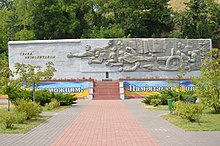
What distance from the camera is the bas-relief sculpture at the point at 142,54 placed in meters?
39.5

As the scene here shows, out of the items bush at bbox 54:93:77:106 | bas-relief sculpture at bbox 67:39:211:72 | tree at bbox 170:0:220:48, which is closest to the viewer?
bush at bbox 54:93:77:106

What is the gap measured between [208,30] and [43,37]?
24581mm

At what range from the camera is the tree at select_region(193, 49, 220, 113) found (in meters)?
17.3

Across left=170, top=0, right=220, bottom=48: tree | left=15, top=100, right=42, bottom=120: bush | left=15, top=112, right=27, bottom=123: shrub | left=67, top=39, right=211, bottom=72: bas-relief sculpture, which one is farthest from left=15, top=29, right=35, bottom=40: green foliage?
left=15, top=112, right=27, bottom=123: shrub

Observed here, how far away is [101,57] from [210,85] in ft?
74.7

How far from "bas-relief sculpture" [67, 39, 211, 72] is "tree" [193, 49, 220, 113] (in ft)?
70.2

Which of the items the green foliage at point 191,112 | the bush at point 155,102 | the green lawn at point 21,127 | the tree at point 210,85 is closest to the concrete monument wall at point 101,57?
the bush at point 155,102

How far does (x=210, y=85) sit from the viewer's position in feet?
57.5

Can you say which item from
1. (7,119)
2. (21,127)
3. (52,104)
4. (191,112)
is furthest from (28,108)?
(52,104)

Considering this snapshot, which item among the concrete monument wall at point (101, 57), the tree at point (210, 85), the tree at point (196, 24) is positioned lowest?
the tree at point (210, 85)

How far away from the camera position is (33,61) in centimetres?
3972

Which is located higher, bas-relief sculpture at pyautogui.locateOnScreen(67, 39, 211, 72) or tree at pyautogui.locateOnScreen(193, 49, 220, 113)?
bas-relief sculpture at pyautogui.locateOnScreen(67, 39, 211, 72)

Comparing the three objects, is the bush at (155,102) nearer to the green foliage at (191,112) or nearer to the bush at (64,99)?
the bush at (64,99)

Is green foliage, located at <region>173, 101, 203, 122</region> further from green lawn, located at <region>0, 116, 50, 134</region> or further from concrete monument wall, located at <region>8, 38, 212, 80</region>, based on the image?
concrete monument wall, located at <region>8, 38, 212, 80</region>
